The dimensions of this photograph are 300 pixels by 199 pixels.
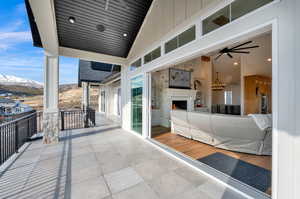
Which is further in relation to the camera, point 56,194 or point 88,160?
point 88,160

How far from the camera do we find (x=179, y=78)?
6.95 meters

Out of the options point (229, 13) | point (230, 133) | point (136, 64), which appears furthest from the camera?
Result: point (136, 64)

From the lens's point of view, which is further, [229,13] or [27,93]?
[27,93]

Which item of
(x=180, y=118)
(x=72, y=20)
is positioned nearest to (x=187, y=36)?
(x=180, y=118)

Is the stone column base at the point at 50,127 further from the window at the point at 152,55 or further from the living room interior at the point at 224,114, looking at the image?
the window at the point at 152,55

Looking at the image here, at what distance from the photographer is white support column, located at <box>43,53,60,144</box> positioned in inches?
157

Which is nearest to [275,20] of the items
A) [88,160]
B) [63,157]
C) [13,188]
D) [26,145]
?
[88,160]

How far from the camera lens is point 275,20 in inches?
54.1

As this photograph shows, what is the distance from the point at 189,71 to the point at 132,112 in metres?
4.45

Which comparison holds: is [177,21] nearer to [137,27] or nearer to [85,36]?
[137,27]

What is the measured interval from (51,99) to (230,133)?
214 inches

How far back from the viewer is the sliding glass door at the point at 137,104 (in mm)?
4532

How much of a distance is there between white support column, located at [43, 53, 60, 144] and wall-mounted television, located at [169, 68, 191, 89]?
4.87 metres

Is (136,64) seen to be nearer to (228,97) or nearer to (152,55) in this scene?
(152,55)
